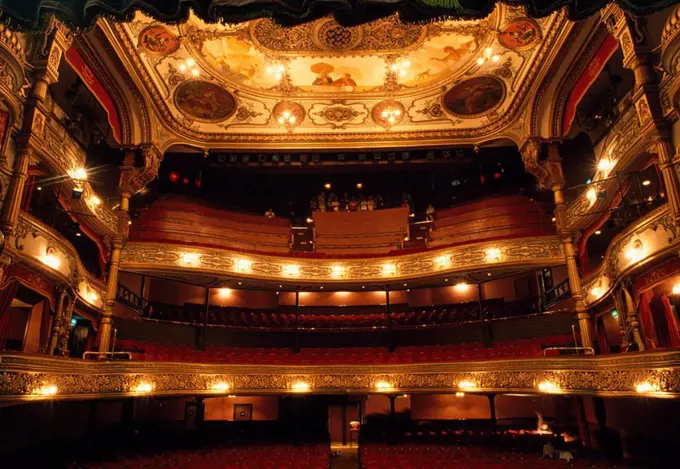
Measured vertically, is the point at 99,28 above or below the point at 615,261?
above

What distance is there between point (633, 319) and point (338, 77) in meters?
9.93

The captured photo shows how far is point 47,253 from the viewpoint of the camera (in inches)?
341

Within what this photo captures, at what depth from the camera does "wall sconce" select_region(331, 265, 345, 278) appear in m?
15.0

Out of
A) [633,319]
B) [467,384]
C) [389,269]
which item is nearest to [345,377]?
[467,384]

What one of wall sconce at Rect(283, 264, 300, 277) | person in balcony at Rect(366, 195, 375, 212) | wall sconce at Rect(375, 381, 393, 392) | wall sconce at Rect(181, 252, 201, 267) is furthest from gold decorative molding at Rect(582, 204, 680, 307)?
wall sconce at Rect(181, 252, 201, 267)

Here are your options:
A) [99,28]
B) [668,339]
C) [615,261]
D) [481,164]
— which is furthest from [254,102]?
[668,339]

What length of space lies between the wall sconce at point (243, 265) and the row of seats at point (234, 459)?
5174mm

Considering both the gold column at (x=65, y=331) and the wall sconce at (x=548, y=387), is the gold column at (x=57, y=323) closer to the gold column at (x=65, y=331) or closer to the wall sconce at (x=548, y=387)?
the gold column at (x=65, y=331)

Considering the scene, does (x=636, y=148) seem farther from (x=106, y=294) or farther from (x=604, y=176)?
(x=106, y=294)

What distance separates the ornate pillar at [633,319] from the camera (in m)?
8.90

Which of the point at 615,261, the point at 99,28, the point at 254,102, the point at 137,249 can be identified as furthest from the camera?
the point at 254,102

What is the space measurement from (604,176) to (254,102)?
1019 centimetres

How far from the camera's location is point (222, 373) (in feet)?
40.0

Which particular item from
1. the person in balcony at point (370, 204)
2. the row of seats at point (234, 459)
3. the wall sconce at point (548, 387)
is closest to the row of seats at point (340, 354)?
the wall sconce at point (548, 387)
